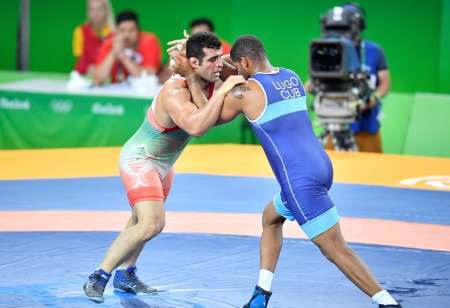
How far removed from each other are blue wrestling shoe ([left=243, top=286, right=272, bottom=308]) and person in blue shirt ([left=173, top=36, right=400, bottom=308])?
48 cm

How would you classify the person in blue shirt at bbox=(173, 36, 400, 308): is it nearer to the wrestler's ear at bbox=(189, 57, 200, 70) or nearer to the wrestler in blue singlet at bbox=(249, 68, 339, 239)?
the wrestler in blue singlet at bbox=(249, 68, 339, 239)

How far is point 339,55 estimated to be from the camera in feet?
40.4

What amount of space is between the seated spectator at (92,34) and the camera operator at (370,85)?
3.60 metres

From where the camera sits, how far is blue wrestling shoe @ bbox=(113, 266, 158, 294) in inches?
274

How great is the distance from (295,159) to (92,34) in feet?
31.6

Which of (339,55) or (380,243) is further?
(339,55)

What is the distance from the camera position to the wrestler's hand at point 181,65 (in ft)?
21.8

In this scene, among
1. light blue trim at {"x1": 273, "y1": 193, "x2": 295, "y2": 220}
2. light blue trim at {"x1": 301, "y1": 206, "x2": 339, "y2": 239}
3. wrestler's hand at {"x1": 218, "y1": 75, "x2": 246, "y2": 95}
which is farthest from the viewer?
light blue trim at {"x1": 273, "y1": 193, "x2": 295, "y2": 220}

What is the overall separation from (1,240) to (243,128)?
6947mm

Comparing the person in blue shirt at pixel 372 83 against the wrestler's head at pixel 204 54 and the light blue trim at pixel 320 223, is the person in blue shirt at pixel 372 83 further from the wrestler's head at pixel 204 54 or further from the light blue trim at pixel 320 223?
the light blue trim at pixel 320 223

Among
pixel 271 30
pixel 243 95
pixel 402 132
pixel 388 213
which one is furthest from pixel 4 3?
pixel 243 95

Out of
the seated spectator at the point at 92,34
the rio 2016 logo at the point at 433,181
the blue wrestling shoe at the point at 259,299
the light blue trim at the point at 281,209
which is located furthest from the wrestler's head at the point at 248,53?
the seated spectator at the point at 92,34


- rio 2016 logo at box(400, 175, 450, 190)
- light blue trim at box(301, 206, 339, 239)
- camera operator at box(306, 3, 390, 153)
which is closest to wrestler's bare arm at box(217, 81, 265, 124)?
light blue trim at box(301, 206, 339, 239)

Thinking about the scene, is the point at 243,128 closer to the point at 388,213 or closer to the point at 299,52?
the point at 299,52
